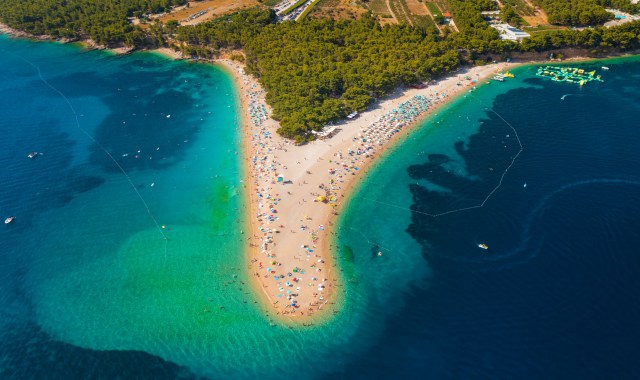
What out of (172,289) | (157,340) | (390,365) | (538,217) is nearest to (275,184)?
(172,289)

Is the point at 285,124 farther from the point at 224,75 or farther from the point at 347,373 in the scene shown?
the point at 347,373

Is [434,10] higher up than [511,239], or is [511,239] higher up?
[434,10]

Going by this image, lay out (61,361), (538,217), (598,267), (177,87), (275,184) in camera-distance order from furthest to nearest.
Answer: (177,87) < (275,184) < (538,217) < (598,267) < (61,361)

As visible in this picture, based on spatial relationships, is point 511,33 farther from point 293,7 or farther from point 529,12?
point 293,7

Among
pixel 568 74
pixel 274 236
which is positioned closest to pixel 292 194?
pixel 274 236

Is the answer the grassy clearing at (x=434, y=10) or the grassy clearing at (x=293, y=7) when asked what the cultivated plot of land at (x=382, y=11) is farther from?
the grassy clearing at (x=293, y=7)
